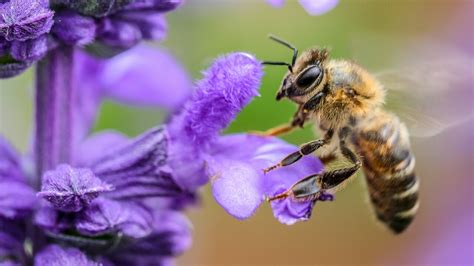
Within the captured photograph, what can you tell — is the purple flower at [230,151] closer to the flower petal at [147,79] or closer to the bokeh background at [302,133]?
the flower petal at [147,79]

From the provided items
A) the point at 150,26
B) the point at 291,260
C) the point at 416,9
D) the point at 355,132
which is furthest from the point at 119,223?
the point at 416,9

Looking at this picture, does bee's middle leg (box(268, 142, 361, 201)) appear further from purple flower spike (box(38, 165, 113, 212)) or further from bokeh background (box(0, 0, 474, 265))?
bokeh background (box(0, 0, 474, 265))

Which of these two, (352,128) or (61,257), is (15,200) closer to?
(61,257)

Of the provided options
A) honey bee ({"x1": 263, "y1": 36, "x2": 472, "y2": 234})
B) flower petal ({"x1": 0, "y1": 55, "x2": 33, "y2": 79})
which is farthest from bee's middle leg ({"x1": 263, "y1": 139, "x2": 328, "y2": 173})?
flower petal ({"x1": 0, "y1": 55, "x2": 33, "y2": 79})

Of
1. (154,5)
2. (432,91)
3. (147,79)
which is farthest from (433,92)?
(147,79)

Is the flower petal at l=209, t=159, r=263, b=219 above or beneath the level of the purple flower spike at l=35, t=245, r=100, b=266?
above
